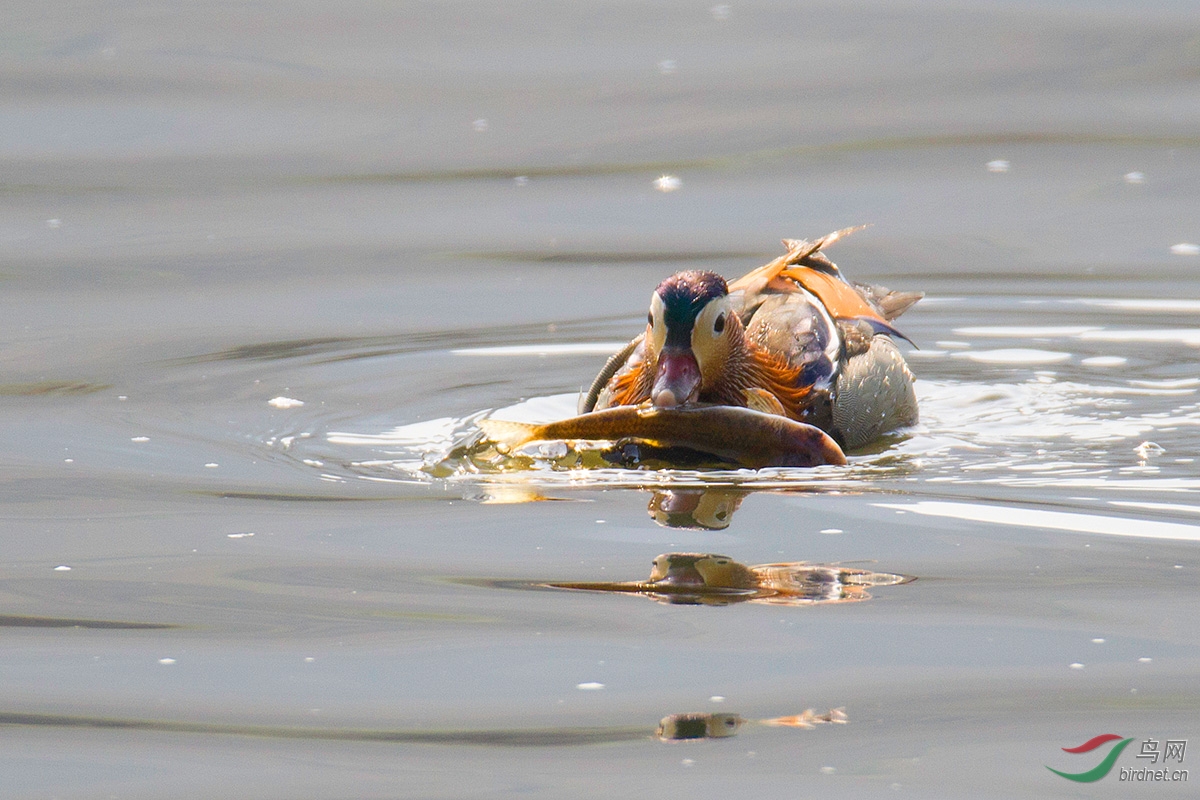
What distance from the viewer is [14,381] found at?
28.1ft

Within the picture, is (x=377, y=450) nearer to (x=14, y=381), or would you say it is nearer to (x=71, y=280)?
(x=14, y=381)

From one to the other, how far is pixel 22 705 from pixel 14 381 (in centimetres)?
411

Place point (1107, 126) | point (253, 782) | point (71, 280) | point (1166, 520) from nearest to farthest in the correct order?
point (253, 782) < point (1166, 520) < point (71, 280) < point (1107, 126)

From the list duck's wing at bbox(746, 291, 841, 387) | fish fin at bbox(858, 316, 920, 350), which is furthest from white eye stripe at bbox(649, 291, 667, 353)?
fish fin at bbox(858, 316, 920, 350)

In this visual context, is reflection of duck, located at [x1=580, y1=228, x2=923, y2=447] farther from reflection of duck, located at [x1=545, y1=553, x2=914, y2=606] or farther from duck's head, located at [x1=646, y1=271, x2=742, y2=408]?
reflection of duck, located at [x1=545, y1=553, x2=914, y2=606]

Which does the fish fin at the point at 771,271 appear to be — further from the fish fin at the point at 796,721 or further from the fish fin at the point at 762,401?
the fish fin at the point at 796,721

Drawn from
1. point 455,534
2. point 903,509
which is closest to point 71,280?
point 455,534

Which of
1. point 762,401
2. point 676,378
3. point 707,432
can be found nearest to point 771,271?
point 762,401

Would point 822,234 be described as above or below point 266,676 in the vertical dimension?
above

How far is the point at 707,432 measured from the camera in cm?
666

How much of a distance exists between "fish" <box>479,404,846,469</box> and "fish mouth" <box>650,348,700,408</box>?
0.32 feet

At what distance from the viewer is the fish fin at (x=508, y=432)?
21.9ft

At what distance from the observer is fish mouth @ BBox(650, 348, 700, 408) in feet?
22.2

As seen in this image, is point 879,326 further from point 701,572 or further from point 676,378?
point 701,572
